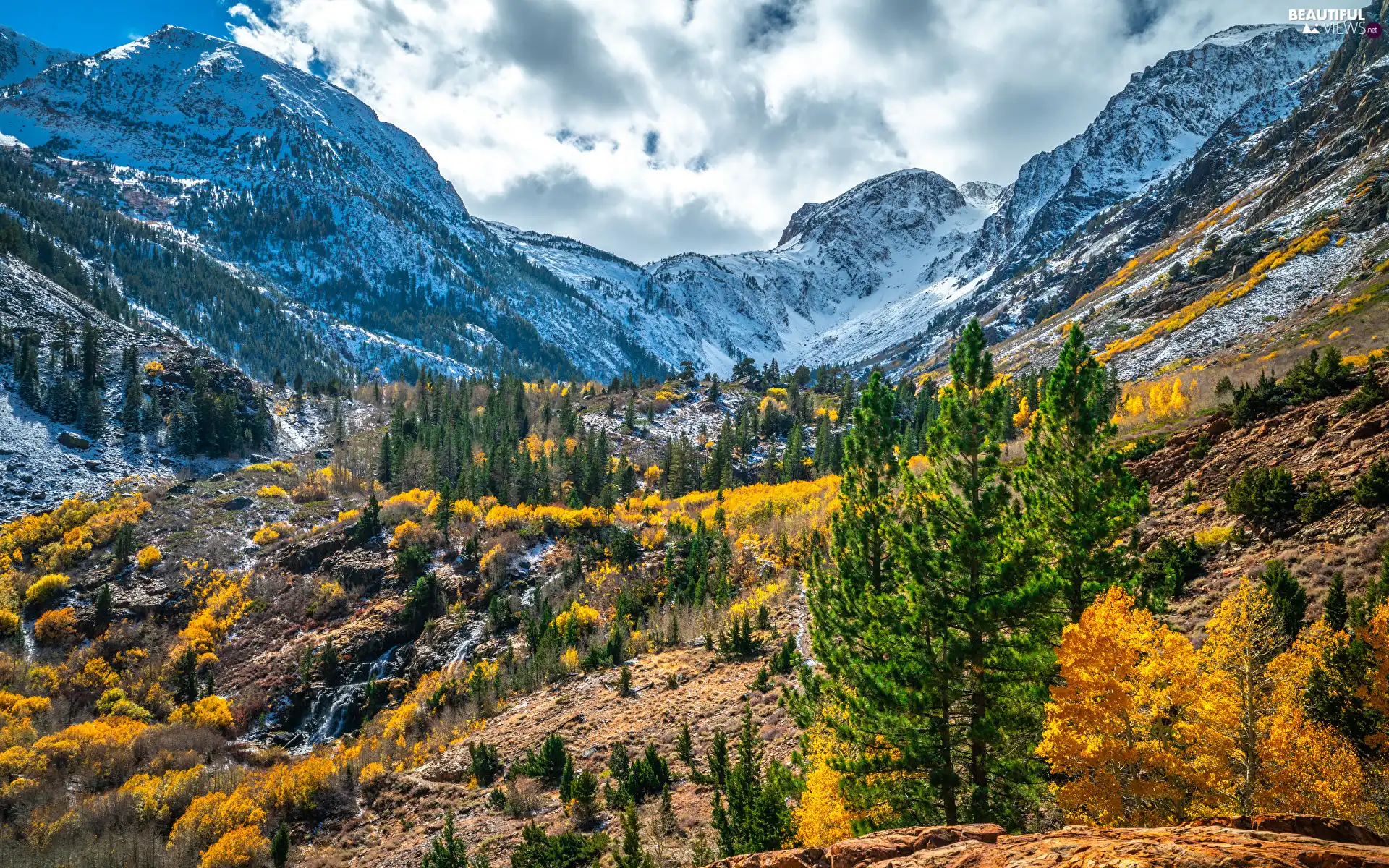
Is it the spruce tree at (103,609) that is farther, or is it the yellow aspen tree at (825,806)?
the spruce tree at (103,609)

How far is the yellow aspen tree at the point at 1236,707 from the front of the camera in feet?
34.0

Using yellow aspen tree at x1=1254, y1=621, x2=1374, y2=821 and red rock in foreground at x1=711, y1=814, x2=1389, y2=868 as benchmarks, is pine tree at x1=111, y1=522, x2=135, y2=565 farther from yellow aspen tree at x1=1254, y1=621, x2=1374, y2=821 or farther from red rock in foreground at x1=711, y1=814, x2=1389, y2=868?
yellow aspen tree at x1=1254, y1=621, x2=1374, y2=821

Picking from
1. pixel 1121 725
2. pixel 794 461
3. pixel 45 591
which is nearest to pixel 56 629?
pixel 45 591

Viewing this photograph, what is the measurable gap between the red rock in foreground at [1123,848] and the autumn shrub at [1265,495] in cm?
1645

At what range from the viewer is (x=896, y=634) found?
13102 mm

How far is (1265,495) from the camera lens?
60.3ft

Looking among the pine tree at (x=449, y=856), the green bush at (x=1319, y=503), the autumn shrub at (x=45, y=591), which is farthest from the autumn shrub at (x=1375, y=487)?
the autumn shrub at (x=45, y=591)

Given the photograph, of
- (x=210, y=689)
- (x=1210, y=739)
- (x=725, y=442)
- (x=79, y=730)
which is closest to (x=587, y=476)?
(x=725, y=442)

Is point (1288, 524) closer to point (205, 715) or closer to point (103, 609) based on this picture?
point (205, 715)

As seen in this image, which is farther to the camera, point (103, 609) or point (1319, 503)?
point (103, 609)

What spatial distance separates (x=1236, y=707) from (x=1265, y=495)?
11541 mm

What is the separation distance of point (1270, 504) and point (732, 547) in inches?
1794

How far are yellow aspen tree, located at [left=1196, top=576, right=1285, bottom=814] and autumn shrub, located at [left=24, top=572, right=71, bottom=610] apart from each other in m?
78.3

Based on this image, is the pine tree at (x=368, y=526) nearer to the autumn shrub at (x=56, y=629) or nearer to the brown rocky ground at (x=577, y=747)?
the autumn shrub at (x=56, y=629)
